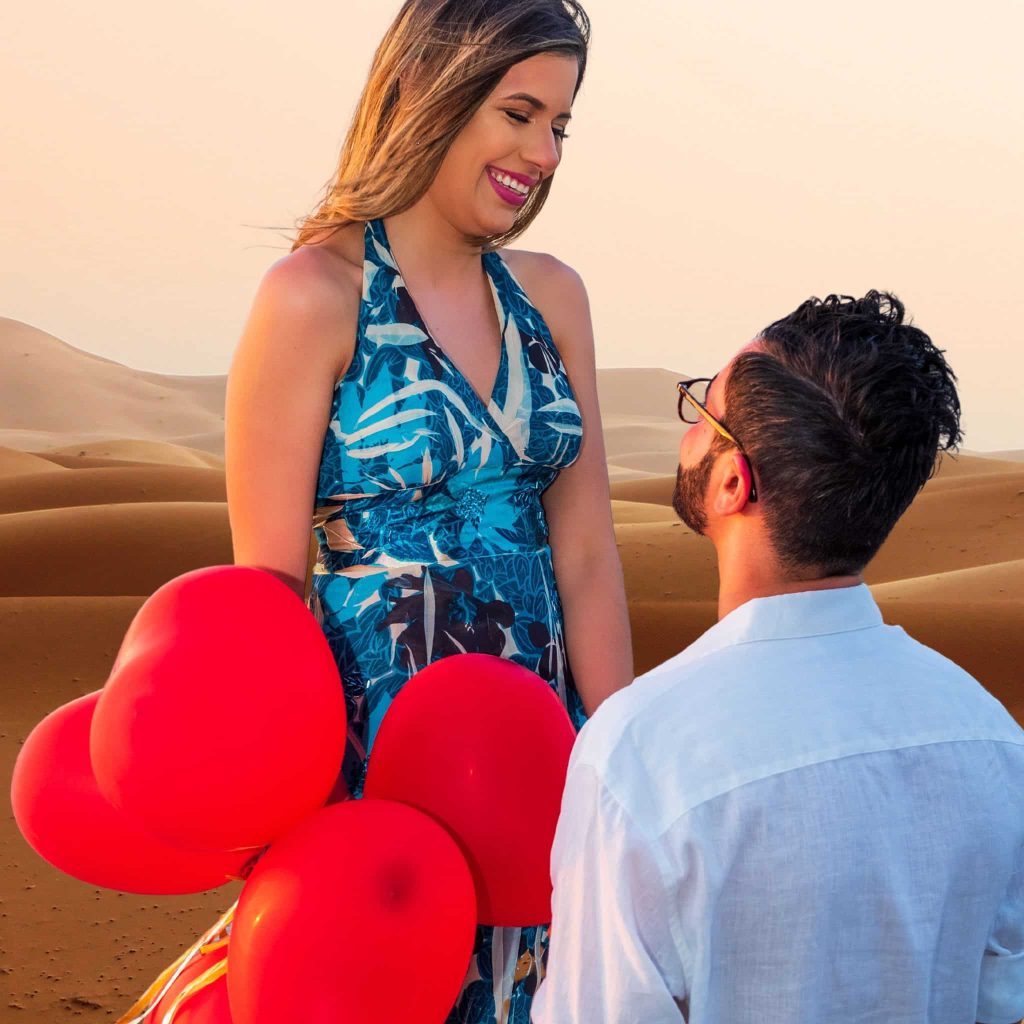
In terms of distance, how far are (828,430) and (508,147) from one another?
93 centimetres

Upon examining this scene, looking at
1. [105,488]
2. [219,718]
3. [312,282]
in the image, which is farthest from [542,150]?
[105,488]

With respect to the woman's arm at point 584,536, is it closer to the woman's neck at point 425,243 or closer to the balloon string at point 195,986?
the woman's neck at point 425,243

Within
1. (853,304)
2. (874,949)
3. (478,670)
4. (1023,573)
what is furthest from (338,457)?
(1023,573)

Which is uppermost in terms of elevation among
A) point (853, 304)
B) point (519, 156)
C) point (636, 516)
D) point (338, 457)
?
point (519, 156)

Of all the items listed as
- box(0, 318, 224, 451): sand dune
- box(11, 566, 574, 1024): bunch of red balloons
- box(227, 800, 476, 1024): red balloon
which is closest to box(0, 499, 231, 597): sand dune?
box(11, 566, 574, 1024): bunch of red balloons

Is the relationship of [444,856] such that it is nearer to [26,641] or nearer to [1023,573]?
[26,641]

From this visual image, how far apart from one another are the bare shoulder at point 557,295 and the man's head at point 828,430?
33.6 inches

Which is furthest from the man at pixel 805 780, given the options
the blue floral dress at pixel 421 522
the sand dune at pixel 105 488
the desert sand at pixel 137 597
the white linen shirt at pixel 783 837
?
the sand dune at pixel 105 488

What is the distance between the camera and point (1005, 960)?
1493 millimetres

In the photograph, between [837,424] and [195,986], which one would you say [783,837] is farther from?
[195,986]

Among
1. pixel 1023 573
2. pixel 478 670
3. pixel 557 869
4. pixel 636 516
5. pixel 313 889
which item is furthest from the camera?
pixel 636 516

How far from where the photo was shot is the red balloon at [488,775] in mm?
1812

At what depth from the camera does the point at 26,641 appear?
24.5 ft

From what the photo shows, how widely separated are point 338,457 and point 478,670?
45 centimetres
